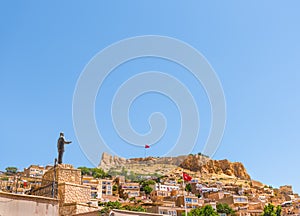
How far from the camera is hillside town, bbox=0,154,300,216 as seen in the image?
1383cm

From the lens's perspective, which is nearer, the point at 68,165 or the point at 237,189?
the point at 68,165

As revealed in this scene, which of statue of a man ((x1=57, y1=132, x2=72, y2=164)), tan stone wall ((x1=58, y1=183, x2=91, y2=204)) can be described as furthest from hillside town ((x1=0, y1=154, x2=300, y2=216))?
statue of a man ((x1=57, y1=132, x2=72, y2=164))

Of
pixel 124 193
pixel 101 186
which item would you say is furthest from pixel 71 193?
pixel 124 193

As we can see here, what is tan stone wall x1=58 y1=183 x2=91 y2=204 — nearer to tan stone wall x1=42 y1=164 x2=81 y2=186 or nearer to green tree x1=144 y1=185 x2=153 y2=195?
tan stone wall x1=42 y1=164 x2=81 y2=186

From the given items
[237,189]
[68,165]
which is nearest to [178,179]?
[237,189]

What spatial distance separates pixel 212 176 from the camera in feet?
476

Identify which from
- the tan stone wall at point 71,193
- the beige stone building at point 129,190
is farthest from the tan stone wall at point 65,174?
the beige stone building at point 129,190

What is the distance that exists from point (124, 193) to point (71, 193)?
76478mm

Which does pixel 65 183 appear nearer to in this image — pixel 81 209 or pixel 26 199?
pixel 81 209

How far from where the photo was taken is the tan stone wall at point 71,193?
58.0 ft

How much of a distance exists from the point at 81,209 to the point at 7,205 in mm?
6038

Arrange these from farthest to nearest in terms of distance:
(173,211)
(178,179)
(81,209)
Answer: (178,179), (173,211), (81,209)

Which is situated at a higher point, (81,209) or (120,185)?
(120,185)

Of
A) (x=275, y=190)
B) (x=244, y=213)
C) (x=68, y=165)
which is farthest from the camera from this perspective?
(x=275, y=190)
